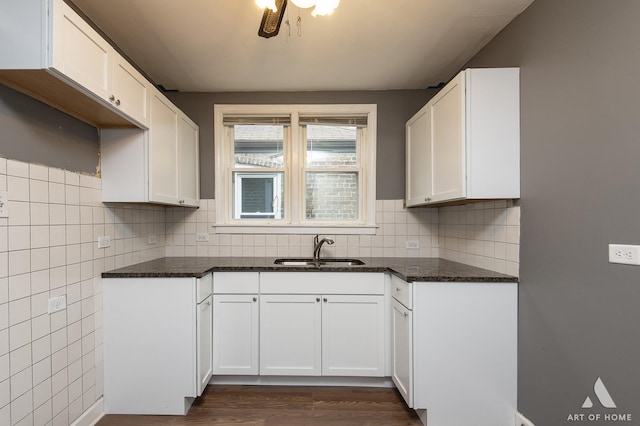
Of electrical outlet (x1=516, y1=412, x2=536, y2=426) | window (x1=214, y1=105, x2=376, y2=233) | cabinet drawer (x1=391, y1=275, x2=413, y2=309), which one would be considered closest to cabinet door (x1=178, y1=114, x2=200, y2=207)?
window (x1=214, y1=105, x2=376, y2=233)

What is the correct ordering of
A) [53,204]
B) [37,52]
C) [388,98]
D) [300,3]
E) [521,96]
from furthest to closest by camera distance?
[388,98] < [521,96] < [53,204] < [300,3] < [37,52]

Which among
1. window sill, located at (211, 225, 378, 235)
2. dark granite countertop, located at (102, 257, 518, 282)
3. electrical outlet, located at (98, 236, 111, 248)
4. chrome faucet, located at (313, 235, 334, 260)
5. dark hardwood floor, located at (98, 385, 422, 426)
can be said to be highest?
window sill, located at (211, 225, 378, 235)

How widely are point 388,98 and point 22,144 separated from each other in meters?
2.64

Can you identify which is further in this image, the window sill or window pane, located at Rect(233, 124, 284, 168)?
window pane, located at Rect(233, 124, 284, 168)

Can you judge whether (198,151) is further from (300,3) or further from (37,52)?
(300,3)

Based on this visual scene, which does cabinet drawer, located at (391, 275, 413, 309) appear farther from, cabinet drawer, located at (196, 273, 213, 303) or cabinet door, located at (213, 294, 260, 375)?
cabinet drawer, located at (196, 273, 213, 303)

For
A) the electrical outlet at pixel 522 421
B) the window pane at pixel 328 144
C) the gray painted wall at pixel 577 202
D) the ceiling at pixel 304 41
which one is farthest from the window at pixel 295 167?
the electrical outlet at pixel 522 421

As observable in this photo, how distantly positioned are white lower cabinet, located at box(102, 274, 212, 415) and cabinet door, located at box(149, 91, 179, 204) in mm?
642

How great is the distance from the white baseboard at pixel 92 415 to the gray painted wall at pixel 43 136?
57.9 inches

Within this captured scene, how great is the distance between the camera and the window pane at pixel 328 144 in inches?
114

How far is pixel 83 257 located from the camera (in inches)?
68.7

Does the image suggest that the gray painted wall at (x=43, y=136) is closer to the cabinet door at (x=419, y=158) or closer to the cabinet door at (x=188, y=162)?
the cabinet door at (x=188, y=162)

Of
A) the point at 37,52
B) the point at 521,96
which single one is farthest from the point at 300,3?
the point at 521,96

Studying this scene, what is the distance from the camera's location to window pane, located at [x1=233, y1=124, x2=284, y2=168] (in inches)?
114
